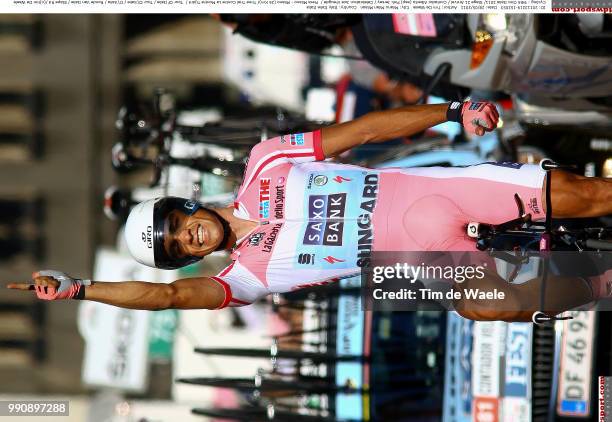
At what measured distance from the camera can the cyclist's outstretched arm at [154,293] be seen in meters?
4.27

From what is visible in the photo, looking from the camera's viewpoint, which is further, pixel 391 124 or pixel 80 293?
pixel 391 124

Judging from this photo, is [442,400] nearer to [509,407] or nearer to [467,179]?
[509,407]

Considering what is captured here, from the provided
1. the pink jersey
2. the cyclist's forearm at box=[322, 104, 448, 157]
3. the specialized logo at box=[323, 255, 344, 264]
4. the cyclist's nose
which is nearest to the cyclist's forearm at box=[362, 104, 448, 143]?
the cyclist's forearm at box=[322, 104, 448, 157]

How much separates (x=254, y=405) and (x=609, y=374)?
2.26 meters

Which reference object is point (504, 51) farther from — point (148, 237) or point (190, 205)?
point (148, 237)

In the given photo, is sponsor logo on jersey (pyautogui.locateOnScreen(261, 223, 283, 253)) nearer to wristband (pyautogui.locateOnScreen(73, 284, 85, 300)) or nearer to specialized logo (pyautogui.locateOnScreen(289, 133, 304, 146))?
specialized logo (pyautogui.locateOnScreen(289, 133, 304, 146))

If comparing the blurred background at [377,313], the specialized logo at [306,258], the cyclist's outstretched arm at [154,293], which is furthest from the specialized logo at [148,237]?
the blurred background at [377,313]

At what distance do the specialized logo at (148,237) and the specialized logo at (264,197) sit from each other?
21.2 inches

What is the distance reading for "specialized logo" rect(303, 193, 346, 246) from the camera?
4.46 meters

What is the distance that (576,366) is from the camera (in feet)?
17.4

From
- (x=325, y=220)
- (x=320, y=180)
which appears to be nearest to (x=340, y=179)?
(x=320, y=180)

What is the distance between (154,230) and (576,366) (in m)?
2.48

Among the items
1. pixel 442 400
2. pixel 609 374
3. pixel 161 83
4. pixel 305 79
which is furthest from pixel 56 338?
pixel 609 374

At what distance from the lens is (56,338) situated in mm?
13641
